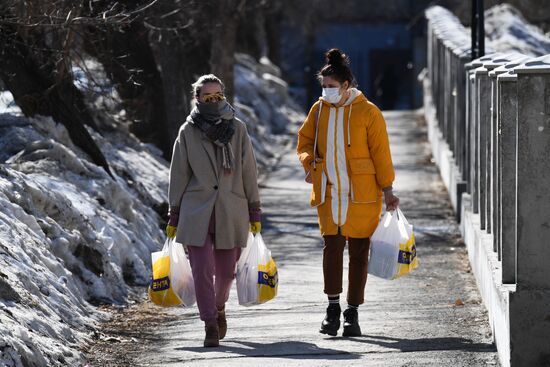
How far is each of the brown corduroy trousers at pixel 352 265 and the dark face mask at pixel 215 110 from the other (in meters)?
1.06

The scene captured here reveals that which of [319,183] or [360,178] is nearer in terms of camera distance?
[360,178]

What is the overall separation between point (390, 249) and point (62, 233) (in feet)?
9.28

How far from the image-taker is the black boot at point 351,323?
9.02 m

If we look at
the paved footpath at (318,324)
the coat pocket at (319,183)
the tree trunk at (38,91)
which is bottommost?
the paved footpath at (318,324)

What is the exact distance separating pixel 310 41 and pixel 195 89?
131 feet

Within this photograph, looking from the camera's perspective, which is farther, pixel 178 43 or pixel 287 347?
pixel 178 43

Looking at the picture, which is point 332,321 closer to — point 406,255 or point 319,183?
point 406,255

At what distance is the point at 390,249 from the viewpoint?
914 centimetres

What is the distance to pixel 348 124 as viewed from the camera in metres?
9.01

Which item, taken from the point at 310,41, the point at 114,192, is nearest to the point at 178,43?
the point at 114,192

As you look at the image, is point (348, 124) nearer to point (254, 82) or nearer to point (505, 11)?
point (505, 11)

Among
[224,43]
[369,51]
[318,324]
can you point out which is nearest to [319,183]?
[318,324]

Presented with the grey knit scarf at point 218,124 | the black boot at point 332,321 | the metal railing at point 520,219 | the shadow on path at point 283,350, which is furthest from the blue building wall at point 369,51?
the shadow on path at point 283,350

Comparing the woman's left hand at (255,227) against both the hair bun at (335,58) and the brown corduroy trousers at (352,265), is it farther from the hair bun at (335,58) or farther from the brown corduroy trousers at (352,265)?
the hair bun at (335,58)
